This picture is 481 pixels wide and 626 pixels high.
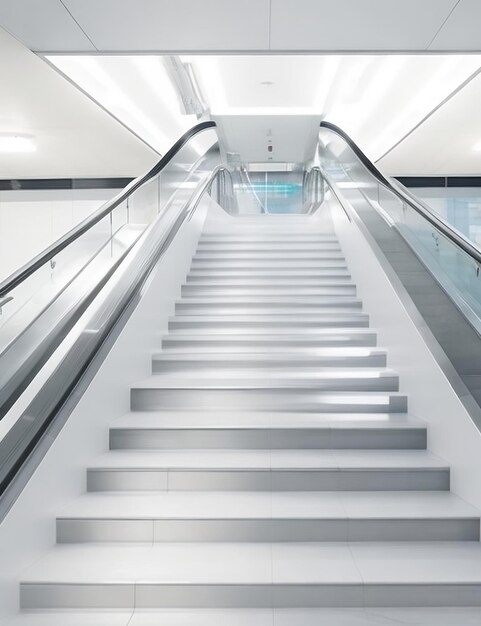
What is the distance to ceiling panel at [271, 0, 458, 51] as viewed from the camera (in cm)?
429

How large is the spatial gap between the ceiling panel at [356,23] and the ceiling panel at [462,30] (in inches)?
3.1

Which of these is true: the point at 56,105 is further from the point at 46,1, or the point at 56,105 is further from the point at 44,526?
the point at 44,526

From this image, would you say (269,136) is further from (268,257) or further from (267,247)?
(268,257)

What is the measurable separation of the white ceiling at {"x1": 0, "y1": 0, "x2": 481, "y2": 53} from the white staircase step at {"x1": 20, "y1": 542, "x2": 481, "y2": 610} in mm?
3856

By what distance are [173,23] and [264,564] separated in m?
4.10

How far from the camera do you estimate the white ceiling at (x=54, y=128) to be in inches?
225

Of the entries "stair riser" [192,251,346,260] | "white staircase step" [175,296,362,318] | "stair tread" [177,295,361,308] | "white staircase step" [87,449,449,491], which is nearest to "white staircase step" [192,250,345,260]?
"stair riser" [192,251,346,260]

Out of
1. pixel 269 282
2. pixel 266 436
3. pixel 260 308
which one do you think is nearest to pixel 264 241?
pixel 269 282

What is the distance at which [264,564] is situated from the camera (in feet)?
8.21

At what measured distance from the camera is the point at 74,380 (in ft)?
9.90

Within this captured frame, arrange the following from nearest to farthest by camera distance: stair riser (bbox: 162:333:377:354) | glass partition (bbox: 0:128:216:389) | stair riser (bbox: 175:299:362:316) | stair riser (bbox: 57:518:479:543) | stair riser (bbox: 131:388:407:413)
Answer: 1. stair riser (bbox: 57:518:479:543)
2. glass partition (bbox: 0:128:216:389)
3. stair riser (bbox: 131:388:407:413)
4. stair riser (bbox: 162:333:377:354)
5. stair riser (bbox: 175:299:362:316)

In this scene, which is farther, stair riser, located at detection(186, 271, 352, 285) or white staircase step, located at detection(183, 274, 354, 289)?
stair riser, located at detection(186, 271, 352, 285)

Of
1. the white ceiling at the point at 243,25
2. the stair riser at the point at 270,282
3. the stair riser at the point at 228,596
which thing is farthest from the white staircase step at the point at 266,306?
the stair riser at the point at 228,596

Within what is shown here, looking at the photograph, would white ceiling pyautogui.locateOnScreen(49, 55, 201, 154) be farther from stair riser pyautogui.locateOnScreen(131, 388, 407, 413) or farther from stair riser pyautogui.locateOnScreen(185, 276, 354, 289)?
stair riser pyautogui.locateOnScreen(131, 388, 407, 413)
